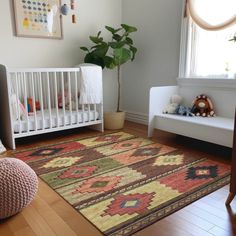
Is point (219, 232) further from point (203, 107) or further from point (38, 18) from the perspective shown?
point (38, 18)

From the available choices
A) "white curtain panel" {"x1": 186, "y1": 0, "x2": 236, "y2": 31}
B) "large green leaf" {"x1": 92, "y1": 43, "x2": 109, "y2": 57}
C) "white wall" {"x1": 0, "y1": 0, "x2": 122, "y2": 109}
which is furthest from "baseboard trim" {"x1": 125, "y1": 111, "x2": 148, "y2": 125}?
"white curtain panel" {"x1": 186, "y1": 0, "x2": 236, "y2": 31}

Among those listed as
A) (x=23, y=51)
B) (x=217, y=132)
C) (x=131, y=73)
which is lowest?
(x=217, y=132)

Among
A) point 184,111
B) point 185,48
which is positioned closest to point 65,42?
point 185,48

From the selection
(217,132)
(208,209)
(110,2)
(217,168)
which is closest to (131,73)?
(110,2)

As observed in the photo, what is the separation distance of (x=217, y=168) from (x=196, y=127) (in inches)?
19.9

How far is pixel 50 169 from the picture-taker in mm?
2066

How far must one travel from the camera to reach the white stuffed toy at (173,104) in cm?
290

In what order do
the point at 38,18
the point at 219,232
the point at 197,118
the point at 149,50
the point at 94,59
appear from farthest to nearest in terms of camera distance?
the point at 149,50
the point at 94,59
the point at 38,18
the point at 197,118
the point at 219,232

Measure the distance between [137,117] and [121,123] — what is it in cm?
46

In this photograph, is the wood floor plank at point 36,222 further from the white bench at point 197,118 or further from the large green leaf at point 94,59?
the large green leaf at point 94,59

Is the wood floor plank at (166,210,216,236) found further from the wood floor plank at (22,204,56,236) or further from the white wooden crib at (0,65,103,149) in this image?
the white wooden crib at (0,65,103,149)

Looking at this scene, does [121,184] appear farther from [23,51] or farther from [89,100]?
[23,51]

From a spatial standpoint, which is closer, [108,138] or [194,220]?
[194,220]

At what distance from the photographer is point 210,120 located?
2.50 meters
